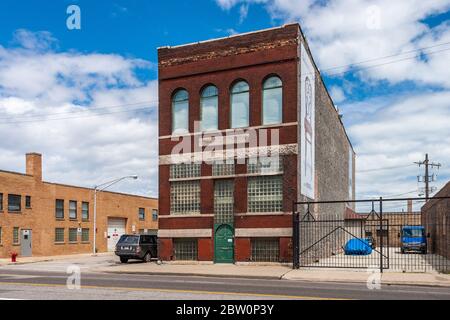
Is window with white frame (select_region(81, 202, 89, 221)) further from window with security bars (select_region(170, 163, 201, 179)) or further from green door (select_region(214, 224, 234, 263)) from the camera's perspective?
green door (select_region(214, 224, 234, 263))

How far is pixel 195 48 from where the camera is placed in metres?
31.6

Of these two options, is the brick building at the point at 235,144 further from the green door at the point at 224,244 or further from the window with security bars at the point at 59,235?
the window with security bars at the point at 59,235

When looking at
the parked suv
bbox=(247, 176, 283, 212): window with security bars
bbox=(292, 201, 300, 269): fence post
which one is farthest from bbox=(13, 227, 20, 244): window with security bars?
the parked suv

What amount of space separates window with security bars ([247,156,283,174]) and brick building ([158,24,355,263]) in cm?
6

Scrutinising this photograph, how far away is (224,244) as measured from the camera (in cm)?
2973

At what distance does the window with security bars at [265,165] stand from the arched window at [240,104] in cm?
227

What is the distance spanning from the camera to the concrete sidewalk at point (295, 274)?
67.5 ft

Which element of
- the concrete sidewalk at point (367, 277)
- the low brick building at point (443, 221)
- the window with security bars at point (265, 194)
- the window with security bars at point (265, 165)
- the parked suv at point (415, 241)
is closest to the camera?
the concrete sidewalk at point (367, 277)

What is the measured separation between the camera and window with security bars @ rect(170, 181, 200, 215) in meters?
30.9

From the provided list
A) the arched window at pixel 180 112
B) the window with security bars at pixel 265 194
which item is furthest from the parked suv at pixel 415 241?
the arched window at pixel 180 112
